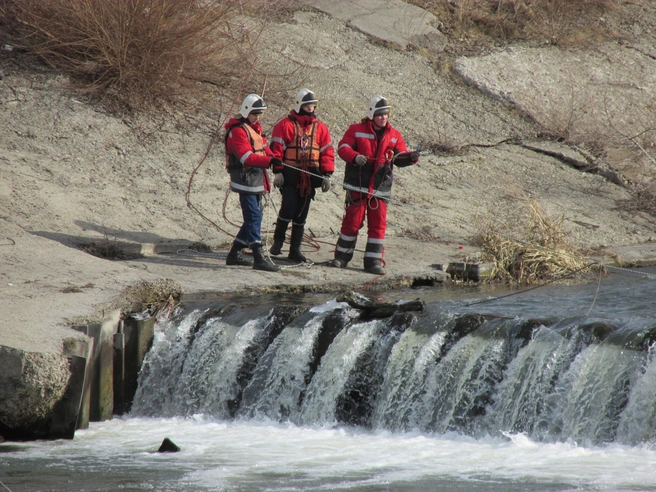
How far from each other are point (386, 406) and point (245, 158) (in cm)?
321

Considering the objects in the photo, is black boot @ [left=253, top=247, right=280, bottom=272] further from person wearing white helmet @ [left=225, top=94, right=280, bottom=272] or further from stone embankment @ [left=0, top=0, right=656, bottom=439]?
stone embankment @ [left=0, top=0, right=656, bottom=439]

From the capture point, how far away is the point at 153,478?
5383mm

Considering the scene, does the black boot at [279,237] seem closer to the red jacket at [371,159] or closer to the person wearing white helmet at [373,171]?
the person wearing white helmet at [373,171]

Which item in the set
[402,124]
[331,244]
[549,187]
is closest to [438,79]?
[402,124]

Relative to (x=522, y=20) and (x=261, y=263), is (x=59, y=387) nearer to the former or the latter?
(x=261, y=263)

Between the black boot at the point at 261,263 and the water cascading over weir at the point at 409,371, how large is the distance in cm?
131

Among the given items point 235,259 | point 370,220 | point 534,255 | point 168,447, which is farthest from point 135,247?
point 534,255

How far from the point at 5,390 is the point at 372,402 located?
278 cm

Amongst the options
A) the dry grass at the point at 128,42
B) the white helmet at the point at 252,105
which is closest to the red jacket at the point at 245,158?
the white helmet at the point at 252,105

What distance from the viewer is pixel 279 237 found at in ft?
32.2

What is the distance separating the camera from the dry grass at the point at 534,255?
9.50 metres

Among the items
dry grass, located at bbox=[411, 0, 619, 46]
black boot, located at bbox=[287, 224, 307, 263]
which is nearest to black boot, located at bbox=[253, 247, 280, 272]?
black boot, located at bbox=[287, 224, 307, 263]

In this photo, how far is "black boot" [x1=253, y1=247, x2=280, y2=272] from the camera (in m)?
9.20

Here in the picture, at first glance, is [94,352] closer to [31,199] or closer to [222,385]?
[222,385]
